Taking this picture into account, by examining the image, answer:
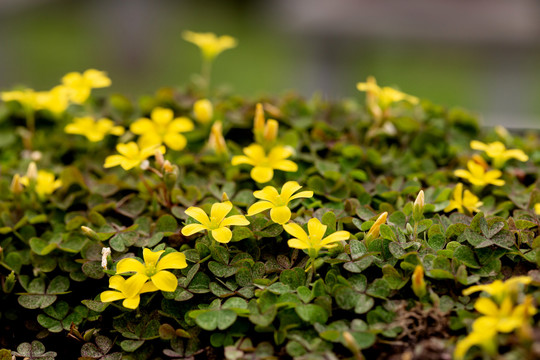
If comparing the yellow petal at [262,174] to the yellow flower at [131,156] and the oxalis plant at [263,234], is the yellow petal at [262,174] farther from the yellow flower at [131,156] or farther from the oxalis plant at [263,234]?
the yellow flower at [131,156]

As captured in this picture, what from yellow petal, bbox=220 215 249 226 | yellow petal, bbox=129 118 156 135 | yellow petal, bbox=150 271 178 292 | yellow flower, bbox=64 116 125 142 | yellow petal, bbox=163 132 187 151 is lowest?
yellow petal, bbox=150 271 178 292

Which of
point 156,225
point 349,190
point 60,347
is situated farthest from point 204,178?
point 60,347

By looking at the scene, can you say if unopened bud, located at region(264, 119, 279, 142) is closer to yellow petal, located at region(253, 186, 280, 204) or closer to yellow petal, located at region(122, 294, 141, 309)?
yellow petal, located at region(253, 186, 280, 204)

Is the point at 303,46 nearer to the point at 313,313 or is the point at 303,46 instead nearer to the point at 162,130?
the point at 162,130

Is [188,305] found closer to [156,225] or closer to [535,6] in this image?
[156,225]

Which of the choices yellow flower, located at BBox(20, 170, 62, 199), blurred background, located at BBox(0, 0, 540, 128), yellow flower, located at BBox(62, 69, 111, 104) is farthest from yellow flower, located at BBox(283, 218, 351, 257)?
blurred background, located at BBox(0, 0, 540, 128)

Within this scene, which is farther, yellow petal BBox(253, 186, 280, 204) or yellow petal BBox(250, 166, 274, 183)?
yellow petal BBox(250, 166, 274, 183)

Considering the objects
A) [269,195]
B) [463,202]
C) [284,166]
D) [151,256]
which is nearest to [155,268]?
[151,256]
